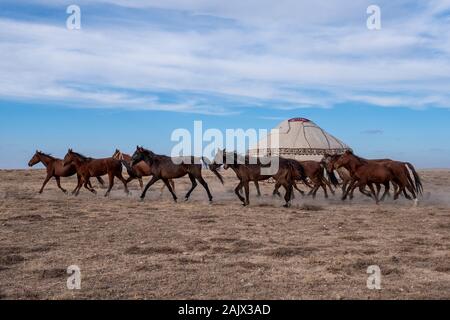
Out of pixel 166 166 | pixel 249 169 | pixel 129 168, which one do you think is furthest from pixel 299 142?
pixel 249 169

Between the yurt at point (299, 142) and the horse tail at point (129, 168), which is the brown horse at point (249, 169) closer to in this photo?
the horse tail at point (129, 168)

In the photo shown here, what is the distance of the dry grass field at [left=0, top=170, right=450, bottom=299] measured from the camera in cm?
655

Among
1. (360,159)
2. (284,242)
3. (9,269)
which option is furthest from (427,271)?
(360,159)

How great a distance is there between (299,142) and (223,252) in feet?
83.4

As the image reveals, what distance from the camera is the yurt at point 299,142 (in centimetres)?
3338

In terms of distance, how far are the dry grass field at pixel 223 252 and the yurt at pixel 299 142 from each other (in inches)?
689

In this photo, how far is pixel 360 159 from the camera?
18.6 m

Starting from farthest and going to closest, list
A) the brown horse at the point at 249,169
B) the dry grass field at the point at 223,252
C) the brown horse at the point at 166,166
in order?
the brown horse at the point at 166,166 → the brown horse at the point at 249,169 → the dry grass field at the point at 223,252

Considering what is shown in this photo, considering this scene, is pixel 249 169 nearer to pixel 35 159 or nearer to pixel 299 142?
pixel 35 159

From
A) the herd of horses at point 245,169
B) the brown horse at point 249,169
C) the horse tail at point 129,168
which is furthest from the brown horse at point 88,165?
the brown horse at point 249,169

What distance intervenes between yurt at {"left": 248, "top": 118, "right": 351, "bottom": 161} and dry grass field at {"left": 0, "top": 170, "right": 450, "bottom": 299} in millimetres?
17507

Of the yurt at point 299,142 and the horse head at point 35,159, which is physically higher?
the yurt at point 299,142

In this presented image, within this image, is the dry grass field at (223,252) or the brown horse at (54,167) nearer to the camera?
the dry grass field at (223,252)
